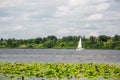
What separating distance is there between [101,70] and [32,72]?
608cm

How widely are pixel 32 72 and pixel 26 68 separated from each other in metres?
2.13

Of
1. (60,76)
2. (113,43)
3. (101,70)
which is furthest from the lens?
(113,43)

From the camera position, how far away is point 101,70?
3061 cm

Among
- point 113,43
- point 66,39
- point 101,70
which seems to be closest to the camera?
point 101,70

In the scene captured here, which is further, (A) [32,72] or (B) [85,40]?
(B) [85,40]

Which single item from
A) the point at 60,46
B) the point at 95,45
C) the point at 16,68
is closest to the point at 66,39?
the point at 60,46

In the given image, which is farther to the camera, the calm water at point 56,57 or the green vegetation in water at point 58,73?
the calm water at point 56,57

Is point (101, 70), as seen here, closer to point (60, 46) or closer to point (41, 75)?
point (41, 75)

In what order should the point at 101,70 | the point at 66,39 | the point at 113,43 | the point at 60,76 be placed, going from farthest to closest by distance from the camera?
the point at 66,39
the point at 113,43
the point at 101,70
the point at 60,76

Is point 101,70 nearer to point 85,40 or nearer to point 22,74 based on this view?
point 22,74

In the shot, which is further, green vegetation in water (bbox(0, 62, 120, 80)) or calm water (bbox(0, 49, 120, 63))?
calm water (bbox(0, 49, 120, 63))

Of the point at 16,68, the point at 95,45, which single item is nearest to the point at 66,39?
the point at 95,45

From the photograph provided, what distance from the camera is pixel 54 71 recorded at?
1138 inches

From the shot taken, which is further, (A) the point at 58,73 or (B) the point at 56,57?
(B) the point at 56,57
